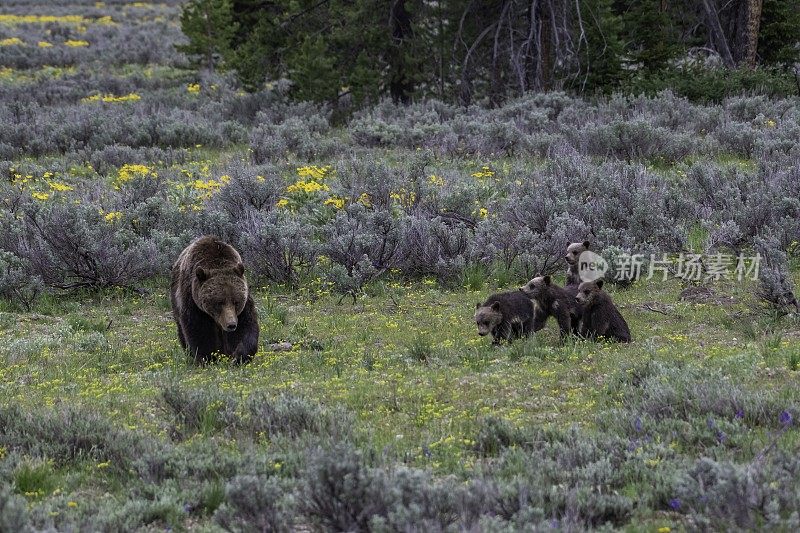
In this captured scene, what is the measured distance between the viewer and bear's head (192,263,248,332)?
9023 millimetres

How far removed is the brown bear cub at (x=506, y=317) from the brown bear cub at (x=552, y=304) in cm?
12

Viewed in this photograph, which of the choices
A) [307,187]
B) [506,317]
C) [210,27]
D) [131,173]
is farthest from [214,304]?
[210,27]

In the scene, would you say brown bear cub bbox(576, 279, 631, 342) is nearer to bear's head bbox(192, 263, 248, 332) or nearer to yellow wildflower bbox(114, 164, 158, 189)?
bear's head bbox(192, 263, 248, 332)

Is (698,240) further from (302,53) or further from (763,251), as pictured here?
(302,53)

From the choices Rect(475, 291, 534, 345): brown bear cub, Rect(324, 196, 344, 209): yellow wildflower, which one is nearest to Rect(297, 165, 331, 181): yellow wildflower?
Rect(324, 196, 344, 209): yellow wildflower

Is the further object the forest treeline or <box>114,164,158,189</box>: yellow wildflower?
the forest treeline

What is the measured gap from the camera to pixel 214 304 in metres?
9.06

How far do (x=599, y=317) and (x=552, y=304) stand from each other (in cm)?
60

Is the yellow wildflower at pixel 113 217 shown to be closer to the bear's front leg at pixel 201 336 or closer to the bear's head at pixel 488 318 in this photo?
the bear's front leg at pixel 201 336

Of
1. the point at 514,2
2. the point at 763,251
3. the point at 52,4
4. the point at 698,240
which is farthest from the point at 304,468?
the point at 52,4

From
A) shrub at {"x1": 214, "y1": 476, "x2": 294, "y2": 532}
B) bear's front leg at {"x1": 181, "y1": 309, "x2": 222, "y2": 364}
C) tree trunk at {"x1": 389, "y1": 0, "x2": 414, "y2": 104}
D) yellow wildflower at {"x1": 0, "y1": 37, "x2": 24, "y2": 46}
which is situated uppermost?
tree trunk at {"x1": 389, "y1": 0, "x2": 414, "y2": 104}

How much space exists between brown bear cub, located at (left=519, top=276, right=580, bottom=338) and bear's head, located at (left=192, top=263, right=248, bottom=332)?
2.94m

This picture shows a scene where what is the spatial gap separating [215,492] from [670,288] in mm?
7613

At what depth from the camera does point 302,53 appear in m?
25.8
